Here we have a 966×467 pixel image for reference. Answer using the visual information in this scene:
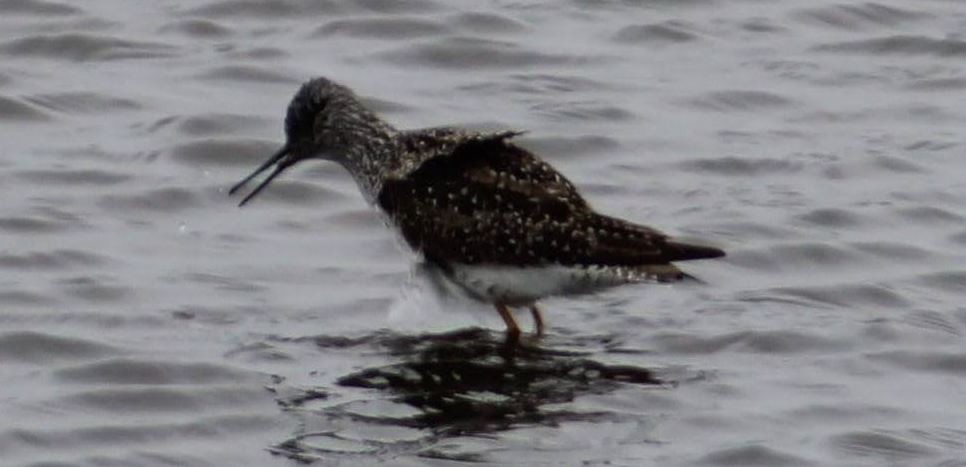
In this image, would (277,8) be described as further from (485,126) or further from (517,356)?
(517,356)

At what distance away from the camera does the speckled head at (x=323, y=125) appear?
10984 millimetres

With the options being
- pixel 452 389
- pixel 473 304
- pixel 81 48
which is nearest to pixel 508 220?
pixel 473 304

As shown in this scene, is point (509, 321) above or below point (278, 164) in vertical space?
below

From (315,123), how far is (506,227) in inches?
54.0

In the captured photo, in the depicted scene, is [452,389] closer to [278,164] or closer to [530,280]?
[530,280]

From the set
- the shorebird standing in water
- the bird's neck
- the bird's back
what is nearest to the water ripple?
the bird's neck

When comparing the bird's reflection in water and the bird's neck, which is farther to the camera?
the bird's neck

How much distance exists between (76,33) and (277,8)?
1388mm

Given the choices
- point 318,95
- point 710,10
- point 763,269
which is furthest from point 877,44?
point 318,95

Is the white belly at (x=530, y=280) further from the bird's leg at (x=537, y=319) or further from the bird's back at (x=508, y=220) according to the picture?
the bird's leg at (x=537, y=319)

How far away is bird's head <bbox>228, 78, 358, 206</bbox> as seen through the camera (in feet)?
36.3

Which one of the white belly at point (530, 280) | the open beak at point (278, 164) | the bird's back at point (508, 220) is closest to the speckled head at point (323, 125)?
the open beak at point (278, 164)

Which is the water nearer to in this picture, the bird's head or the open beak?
the open beak

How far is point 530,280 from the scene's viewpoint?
10.1m
